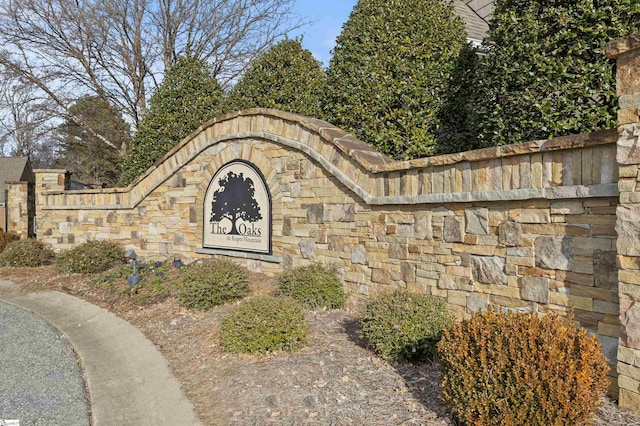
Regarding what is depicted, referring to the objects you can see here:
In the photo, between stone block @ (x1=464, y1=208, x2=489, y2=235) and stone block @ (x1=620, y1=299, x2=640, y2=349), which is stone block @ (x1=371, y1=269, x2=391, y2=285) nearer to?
stone block @ (x1=464, y1=208, x2=489, y2=235)

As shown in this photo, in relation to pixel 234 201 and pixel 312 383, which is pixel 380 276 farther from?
pixel 234 201

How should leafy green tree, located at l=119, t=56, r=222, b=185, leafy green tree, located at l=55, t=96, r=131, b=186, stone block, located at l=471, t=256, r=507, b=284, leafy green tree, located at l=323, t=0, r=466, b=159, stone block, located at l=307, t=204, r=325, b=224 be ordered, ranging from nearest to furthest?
stone block, located at l=471, t=256, r=507, b=284 < stone block, located at l=307, t=204, r=325, b=224 < leafy green tree, located at l=323, t=0, r=466, b=159 < leafy green tree, located at l=119, t=56, r=222, b=185 < leafy green tree, located at l=55, t=96, r=131, b=186

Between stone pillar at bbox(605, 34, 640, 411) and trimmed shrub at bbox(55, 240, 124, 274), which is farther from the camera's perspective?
trimmed shrub at bbox(55, 240, 124, 274)

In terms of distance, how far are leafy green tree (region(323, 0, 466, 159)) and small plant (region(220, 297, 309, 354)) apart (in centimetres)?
335

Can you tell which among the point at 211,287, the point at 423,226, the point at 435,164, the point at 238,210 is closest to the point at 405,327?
the point at 423,226

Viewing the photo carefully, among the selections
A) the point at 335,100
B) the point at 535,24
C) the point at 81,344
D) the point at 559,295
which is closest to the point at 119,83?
the point at 335,100

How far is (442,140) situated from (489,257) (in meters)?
3.17

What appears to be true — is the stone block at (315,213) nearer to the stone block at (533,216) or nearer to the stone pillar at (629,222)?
the stone block at (533,216)

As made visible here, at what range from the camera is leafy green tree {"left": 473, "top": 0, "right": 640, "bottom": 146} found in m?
4.54

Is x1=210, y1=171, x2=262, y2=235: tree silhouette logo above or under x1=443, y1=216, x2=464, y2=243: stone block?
above

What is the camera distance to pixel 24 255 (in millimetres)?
10664

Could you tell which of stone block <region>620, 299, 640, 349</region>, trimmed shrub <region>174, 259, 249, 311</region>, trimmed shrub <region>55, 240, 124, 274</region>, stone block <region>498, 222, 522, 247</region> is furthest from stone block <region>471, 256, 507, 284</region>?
trimmed shrub <region>55, 240, 124, 274</region>

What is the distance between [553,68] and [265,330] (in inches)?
162

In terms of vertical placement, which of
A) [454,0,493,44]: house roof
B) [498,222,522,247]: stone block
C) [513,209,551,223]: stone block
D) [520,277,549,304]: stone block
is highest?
[454,0,493,44]: house roof
